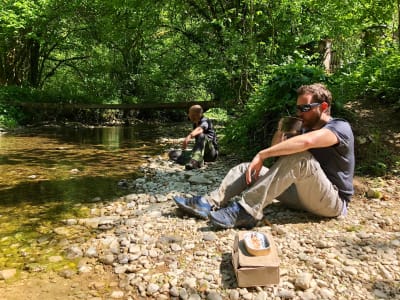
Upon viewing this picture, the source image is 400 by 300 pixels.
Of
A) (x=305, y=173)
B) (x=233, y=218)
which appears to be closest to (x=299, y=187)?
(x=305, y=173)

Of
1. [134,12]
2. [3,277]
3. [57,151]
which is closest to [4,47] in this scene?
[134,12]

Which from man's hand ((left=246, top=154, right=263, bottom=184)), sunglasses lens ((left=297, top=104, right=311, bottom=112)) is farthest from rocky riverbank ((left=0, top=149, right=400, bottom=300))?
sunglasses lens ((left=297, top=104, right=311, bottom=112))

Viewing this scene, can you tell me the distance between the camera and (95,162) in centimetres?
795

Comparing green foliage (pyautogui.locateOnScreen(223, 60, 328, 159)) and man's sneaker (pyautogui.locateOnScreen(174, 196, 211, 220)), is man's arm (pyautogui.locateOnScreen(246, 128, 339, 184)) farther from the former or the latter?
green foliage (pyautogui.locateOnScreen(223, 60, 328, 159))

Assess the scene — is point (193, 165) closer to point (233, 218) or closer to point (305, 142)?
point (233, 218)

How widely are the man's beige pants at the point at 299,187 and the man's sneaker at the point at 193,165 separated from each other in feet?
10.9

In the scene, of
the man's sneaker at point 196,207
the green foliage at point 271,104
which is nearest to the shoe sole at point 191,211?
the man's sneaker at point 196,207

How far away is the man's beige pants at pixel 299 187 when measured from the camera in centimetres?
329

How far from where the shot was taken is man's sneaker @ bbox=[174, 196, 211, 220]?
396 cm

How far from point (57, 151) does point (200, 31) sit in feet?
18.2

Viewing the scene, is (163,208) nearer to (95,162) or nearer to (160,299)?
(160,299)

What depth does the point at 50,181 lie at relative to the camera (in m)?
6.25

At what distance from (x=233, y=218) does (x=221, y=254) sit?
1.34 ft

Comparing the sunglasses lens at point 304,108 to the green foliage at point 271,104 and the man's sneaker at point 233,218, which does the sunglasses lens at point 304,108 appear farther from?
the green foliage at point 271,104
